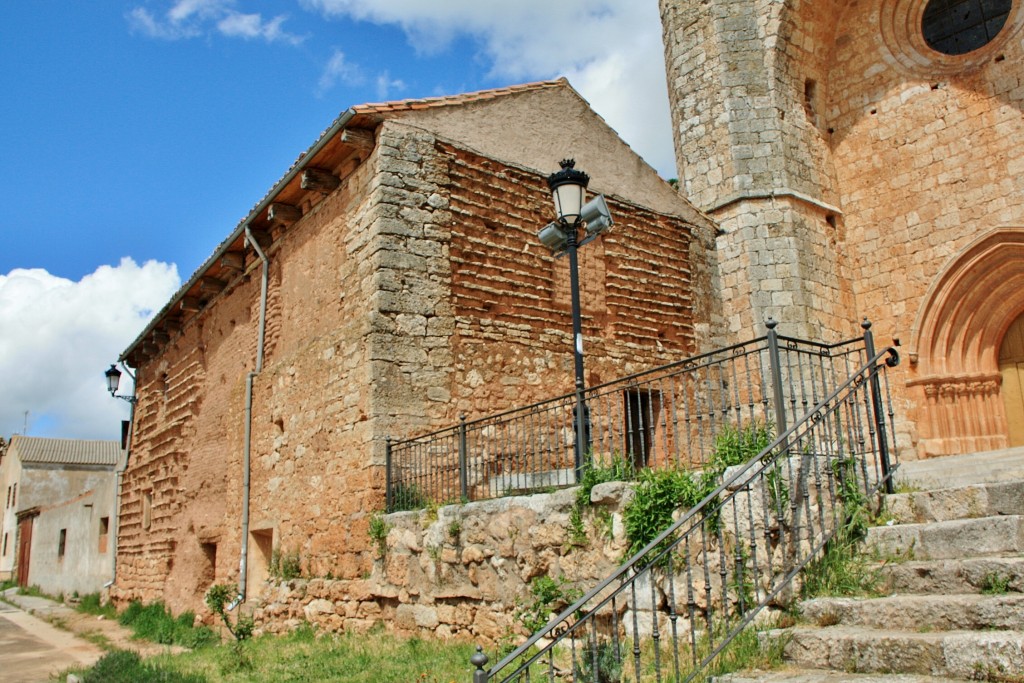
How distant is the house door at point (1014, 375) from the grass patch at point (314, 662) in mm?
8666

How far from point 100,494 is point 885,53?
18.7 m

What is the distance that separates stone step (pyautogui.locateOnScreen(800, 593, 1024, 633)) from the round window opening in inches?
414

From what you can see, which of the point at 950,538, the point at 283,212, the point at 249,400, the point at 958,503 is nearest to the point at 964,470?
the point at 958,503

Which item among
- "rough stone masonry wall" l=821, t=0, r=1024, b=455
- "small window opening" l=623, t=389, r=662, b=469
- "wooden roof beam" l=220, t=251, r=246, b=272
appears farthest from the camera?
"wooden roof beam" l=220, t=251, r=246, b=272

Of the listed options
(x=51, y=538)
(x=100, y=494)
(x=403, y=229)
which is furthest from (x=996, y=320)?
(x=51, y=538)

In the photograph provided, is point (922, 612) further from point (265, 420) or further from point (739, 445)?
point (265, 420)

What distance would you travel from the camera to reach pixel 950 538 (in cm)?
462

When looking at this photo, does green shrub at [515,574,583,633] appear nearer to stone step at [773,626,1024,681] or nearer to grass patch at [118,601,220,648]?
stone step at [773,626,1024,681]

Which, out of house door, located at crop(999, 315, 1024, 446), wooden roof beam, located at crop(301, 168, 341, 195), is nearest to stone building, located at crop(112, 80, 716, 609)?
wooden roof beam, located at crop(301, 168, 341, 195)

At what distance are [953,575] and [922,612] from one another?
0.38m

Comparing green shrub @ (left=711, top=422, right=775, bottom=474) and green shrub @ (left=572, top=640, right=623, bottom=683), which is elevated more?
green shrub @ (left=711, top=422, right=775, bottom=474)

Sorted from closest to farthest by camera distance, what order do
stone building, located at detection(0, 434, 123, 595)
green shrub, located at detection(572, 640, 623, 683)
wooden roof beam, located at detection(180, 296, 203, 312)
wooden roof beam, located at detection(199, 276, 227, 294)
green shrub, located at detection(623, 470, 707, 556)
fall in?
1. green shrub, located at detection(572, 640, 623, 683)
2. green shrub, located at detection(623, 470, 707, 556)
3. wooden roof beam, located at detection(199, 276, 227, 294)
4. wooden roof beam, located at detection(180, 296, 203, 312)
5. stone building, located at detection(0, 434, 123, 595)

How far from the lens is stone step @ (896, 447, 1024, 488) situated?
216 inches

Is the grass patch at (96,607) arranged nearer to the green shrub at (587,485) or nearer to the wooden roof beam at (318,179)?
the wooden roof beam at (318,179)
